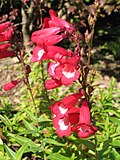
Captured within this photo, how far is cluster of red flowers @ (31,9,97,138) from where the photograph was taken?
2504mm

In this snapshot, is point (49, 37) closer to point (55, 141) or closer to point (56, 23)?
point (56, 23)

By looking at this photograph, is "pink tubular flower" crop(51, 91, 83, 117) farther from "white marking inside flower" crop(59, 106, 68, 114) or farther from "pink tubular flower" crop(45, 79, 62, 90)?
"pink tubular flower" crop(45, 79, 62, 90)

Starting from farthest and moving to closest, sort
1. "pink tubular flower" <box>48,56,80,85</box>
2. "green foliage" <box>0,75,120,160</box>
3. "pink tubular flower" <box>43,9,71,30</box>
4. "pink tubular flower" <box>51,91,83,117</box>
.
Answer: "green foliage" <box>0,75,120,160</box> < "pink tubular flower" <box>51,91,83,117</box> < "pink tubular flower" <box>43,9,71,30</box> < "pink tubular flower" <box>48,56,80,85</box>

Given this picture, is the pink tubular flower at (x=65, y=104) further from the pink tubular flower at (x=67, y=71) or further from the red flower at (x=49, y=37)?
the red flower at (x=49, y=37)

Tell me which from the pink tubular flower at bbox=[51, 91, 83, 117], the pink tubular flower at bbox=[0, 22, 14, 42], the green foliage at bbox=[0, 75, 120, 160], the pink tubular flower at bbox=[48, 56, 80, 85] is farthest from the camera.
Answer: the green foliage at bbox=[0, 75, 120, 160]

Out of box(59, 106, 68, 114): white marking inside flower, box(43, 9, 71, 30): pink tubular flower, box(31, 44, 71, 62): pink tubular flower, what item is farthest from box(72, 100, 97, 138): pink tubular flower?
box(43, 9, 71, 30): pink tubular flower

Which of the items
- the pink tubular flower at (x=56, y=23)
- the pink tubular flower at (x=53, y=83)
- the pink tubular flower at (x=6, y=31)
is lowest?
the pink tubular flower at (x=53, y=83)

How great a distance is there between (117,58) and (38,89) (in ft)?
8.87

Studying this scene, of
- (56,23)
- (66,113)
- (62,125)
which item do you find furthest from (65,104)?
(56,23)

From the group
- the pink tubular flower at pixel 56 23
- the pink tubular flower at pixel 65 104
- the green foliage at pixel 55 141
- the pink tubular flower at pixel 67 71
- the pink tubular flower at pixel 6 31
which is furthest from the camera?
the green foliage at pixel 55 141

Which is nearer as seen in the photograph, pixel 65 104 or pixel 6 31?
pixel 65 104

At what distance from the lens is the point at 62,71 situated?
2525mm

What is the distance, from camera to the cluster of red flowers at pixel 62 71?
2.50m

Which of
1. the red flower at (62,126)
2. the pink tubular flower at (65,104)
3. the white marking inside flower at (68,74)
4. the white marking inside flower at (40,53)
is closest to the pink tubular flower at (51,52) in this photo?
the white marking inside flower at (40,53)
